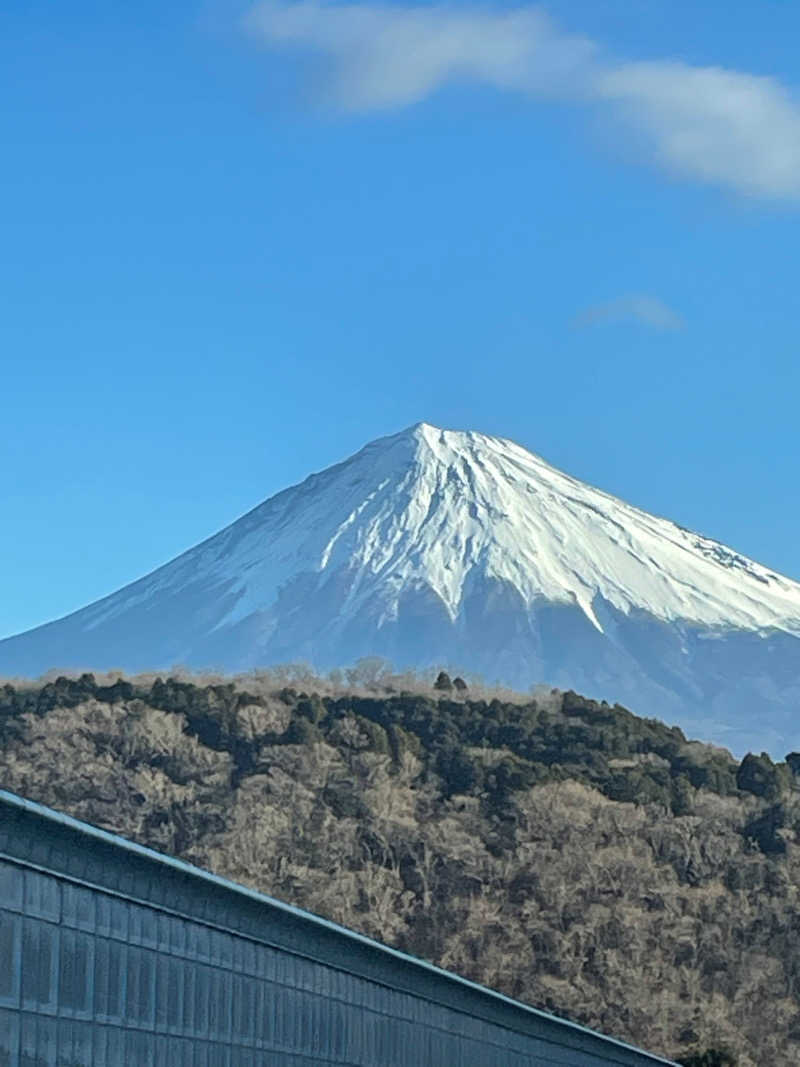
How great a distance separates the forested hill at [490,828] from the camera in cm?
6081

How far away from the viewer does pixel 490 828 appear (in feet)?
219

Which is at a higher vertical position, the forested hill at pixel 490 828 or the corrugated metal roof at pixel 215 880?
the forested hill at pixel 490 828

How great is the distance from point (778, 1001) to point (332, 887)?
11279mm

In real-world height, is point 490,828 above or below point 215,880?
above

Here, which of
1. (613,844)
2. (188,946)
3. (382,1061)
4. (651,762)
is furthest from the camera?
(651,762)

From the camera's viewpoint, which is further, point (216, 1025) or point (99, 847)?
point (216, 1025)

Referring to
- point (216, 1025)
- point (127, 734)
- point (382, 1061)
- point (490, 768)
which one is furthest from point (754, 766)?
point (216, 1025)

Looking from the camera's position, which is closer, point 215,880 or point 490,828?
point 215,880

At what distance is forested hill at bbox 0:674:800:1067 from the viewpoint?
60.8 meters

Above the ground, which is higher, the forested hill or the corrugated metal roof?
the forested hill

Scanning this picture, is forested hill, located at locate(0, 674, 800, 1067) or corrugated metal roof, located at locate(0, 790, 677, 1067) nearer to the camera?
corrugated metal roof, located at locate(0, 790, 677, 1067)

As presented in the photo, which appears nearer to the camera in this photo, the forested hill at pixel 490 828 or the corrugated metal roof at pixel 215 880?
the corrugated metal roof at pixel 215 880

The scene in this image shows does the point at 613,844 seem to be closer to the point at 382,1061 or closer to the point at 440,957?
the point at 440,957

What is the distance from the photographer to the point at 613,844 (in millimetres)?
65750
